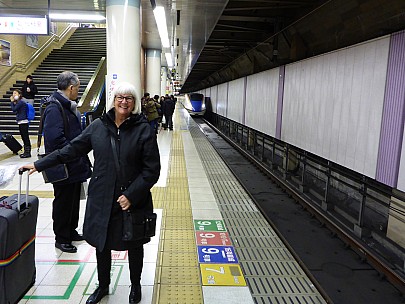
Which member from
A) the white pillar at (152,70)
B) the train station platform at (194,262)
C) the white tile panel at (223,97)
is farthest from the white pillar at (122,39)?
the white pillar at (152,70)

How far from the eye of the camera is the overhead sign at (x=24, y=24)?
7.61m

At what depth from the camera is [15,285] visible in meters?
2.36

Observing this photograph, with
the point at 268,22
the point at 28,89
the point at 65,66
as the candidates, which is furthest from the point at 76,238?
the point at 65,66

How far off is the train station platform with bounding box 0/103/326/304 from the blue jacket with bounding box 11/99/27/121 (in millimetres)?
3295

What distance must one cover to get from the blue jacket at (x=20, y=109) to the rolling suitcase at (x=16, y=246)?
6.41m

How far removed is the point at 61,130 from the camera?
3070 millimetres

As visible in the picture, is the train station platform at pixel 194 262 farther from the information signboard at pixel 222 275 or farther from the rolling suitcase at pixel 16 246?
the rolling suitcase at pixel 16 246

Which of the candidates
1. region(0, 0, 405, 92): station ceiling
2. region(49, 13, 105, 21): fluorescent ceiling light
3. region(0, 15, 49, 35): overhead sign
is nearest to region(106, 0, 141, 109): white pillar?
region(0, 0, 405, 92): station ceiling

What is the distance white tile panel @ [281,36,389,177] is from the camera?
4.14m

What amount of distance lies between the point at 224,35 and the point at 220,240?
23.3ft

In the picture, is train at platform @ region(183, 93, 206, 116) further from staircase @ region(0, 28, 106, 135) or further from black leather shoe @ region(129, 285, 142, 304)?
black leather shoe @ region(129, 285, 142, 304)

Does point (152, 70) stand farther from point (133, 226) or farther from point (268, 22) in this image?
point (133, 226)

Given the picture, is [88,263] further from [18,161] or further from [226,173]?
[18,161]

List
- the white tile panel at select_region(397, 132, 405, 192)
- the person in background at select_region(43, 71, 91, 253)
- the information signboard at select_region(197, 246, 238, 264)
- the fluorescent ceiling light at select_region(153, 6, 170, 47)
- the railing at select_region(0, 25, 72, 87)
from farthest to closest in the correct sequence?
the railing at select_region(0, 25, 72, 87)
the fluorescent ceiling light at select_region(153, 6, 170, 47)
the white tile panel at select_region(397, 132, 405, 192)
the information signboard at select_region(197, 246, 238, 264)
the person in background at select_region(43, 71, 91, 253)
